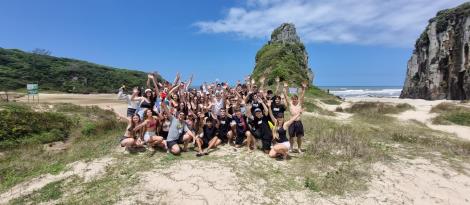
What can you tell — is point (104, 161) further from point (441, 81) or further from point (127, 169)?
point (441, 81)

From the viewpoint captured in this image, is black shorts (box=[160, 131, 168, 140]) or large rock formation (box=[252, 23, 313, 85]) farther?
large rock formation (box=[252, 23, 313, 85])

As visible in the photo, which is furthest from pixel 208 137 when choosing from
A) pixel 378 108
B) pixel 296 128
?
pixel 378 108

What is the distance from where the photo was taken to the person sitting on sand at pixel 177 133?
32.4 feet

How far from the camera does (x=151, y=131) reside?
1004cm

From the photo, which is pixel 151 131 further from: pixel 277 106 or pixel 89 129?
pixel 89 129

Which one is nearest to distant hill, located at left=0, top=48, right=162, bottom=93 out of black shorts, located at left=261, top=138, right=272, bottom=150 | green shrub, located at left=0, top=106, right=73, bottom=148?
green shrub, located at left=0, top=106, right=73, bottom=148

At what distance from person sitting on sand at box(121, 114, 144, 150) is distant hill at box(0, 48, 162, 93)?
6680 centimetres

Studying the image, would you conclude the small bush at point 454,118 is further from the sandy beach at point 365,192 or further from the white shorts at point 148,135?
the white shorts at point 148,135

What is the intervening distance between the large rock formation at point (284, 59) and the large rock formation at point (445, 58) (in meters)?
18.9

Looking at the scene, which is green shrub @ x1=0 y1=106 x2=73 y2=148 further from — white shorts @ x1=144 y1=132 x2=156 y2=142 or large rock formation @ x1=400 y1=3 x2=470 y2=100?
large rock formation @ x1=400 y1=3 x2=470 y2=100

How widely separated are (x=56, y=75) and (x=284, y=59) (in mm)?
61748

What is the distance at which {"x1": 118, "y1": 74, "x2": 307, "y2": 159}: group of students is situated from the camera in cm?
992

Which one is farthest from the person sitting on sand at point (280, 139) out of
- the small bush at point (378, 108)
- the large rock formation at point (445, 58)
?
the large rock formation at point (445, 58)

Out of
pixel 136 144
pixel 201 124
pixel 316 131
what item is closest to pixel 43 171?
pixel 136 144
